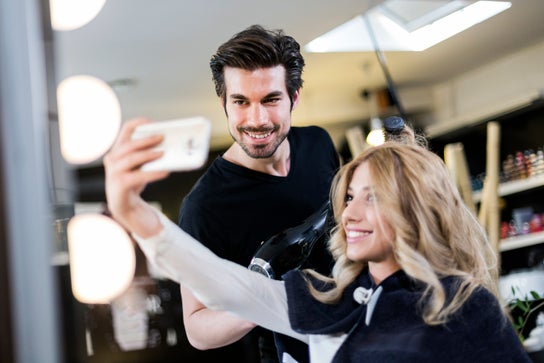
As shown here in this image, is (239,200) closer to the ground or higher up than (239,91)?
closer to the ground

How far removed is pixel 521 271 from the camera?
5.59ft

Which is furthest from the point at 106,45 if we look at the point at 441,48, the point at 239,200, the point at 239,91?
the point at 441,48

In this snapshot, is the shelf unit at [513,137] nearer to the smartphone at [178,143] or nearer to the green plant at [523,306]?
the green plant at [523,306]

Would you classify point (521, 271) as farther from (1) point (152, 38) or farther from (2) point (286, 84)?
(1) point (152, 38)

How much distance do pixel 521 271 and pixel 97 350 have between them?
1151mm

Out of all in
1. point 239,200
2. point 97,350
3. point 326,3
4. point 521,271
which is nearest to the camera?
point 97,350

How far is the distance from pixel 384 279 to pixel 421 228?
0.10m

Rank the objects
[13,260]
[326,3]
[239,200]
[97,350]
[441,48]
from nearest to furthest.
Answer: [13,260] < [97,350] < [239,200] < [326,3] < [441,48]

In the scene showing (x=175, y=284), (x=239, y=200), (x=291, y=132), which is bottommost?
(x=175, y=284)

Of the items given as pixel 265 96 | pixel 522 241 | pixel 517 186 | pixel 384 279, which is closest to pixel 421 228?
pixel 384 279

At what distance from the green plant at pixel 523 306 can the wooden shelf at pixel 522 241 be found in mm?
106

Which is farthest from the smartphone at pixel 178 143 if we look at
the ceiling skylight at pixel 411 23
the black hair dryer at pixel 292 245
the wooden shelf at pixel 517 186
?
the wooden shelf at pixel 517 186

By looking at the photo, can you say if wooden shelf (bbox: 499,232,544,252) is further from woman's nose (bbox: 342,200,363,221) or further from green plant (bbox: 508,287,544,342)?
woman's nose (bbox: 342,200,363,221)

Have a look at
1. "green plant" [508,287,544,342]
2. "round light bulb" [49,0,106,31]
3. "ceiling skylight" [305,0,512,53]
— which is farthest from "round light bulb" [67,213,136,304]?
"green plant" [508,287,544,342]
